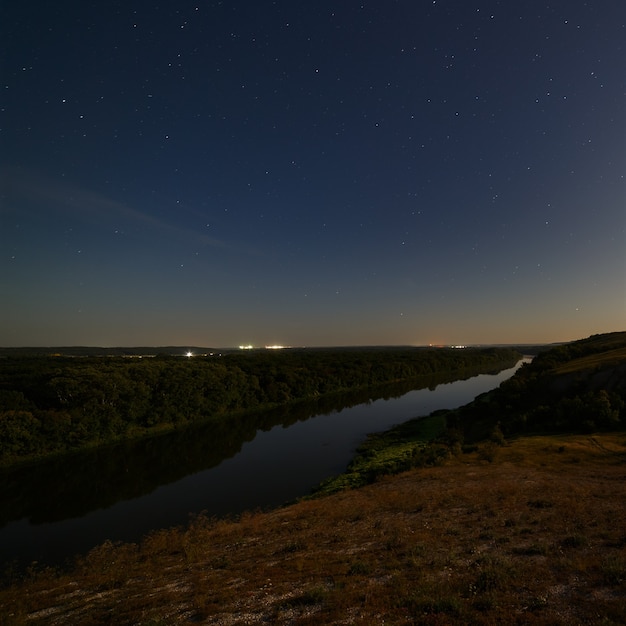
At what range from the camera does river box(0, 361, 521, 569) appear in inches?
1123

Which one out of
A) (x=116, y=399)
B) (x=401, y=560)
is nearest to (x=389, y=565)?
(x=401, y=560)

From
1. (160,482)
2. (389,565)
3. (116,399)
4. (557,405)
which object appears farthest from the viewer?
(116,399)

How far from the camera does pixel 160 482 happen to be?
3891 cm

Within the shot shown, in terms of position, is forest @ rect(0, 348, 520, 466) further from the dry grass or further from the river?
the dry grass

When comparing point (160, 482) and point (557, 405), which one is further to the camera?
point (557, 405)

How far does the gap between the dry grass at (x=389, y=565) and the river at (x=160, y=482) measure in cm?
571

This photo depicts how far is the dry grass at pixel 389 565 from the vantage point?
10.1 metres

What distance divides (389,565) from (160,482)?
33774 mm

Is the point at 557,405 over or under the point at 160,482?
over

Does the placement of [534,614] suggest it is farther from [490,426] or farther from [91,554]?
[490,426]

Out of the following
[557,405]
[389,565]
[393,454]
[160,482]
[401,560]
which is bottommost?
[160,482]

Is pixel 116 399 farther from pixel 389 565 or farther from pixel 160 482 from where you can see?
pixel 389 565

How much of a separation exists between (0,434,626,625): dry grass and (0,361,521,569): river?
5.71m

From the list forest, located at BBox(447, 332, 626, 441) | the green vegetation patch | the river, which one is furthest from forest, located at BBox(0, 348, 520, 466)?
forest, located at BBox(447, 332, 626, 441)
